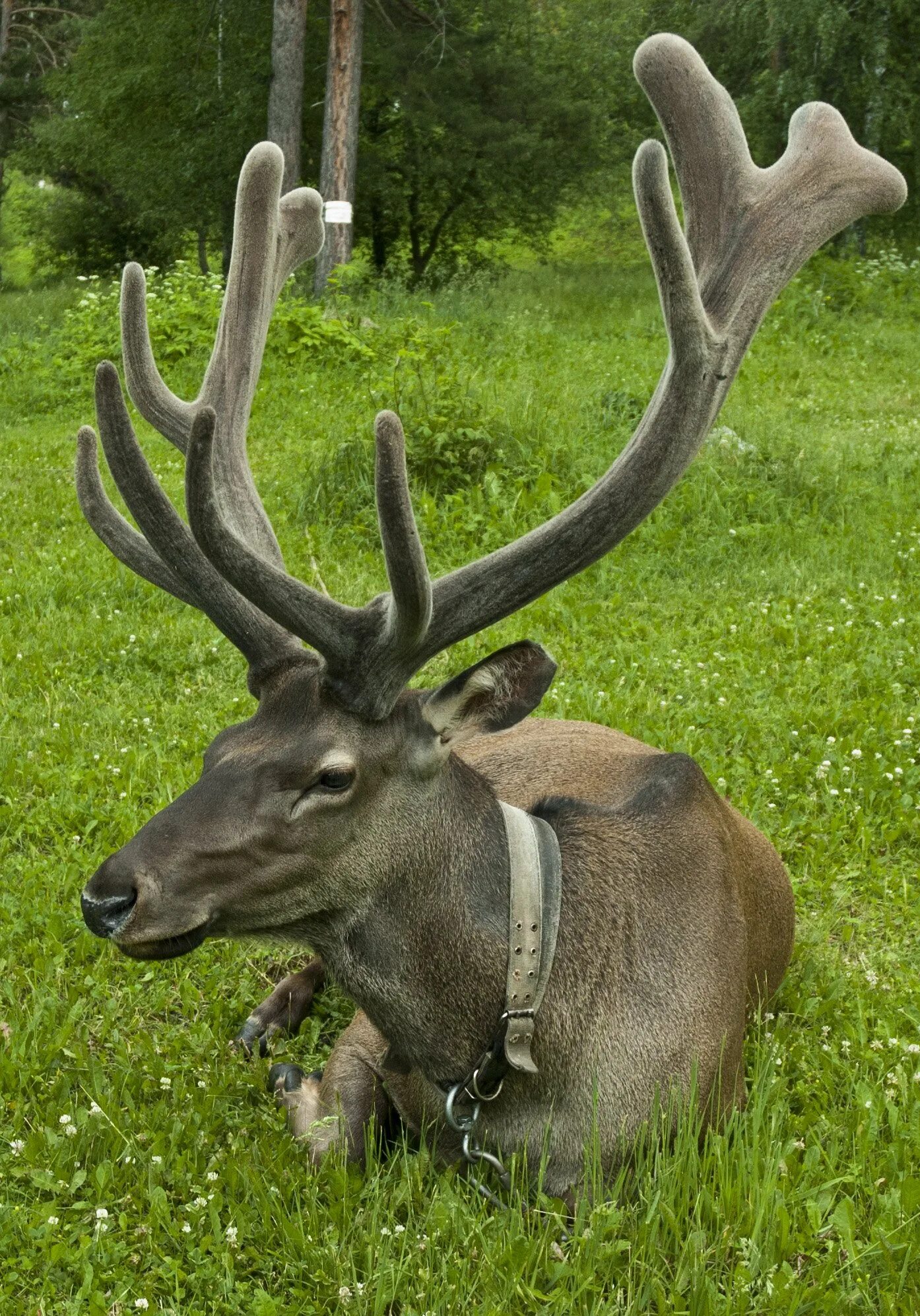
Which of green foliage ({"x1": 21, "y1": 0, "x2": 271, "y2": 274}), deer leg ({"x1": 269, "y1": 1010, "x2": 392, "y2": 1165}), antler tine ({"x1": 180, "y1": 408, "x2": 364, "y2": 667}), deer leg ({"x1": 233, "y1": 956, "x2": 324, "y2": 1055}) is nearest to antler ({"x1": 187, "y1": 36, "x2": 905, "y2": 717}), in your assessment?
antler tine ({"x1": 180, "y1": 408, "x2": 364, "y2": 667})

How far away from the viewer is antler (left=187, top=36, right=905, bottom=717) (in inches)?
114

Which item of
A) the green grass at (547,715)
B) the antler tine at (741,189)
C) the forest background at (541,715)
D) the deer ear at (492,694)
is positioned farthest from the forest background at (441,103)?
the deer ear at (492,694)

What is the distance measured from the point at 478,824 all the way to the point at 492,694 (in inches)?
12.6

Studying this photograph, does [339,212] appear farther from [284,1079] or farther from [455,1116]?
[455,1116]

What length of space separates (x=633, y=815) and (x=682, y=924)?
359 millimetres

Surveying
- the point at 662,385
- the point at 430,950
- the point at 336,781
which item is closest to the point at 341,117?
the point at 662,385

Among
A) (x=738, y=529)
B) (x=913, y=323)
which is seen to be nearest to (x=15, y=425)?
(x=738, y=529)

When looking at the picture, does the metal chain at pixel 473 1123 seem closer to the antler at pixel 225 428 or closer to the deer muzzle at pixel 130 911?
the deer muzzle at pixel 130 911

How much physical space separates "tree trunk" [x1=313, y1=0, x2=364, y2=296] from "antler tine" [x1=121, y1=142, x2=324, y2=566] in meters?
13.4

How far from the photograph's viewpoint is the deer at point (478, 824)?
2936 millimetres

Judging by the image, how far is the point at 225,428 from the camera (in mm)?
3820

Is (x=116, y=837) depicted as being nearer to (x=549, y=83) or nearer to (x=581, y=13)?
(x=549, y=83)

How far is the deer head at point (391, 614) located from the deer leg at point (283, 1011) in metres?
1.13

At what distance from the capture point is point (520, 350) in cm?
1432
